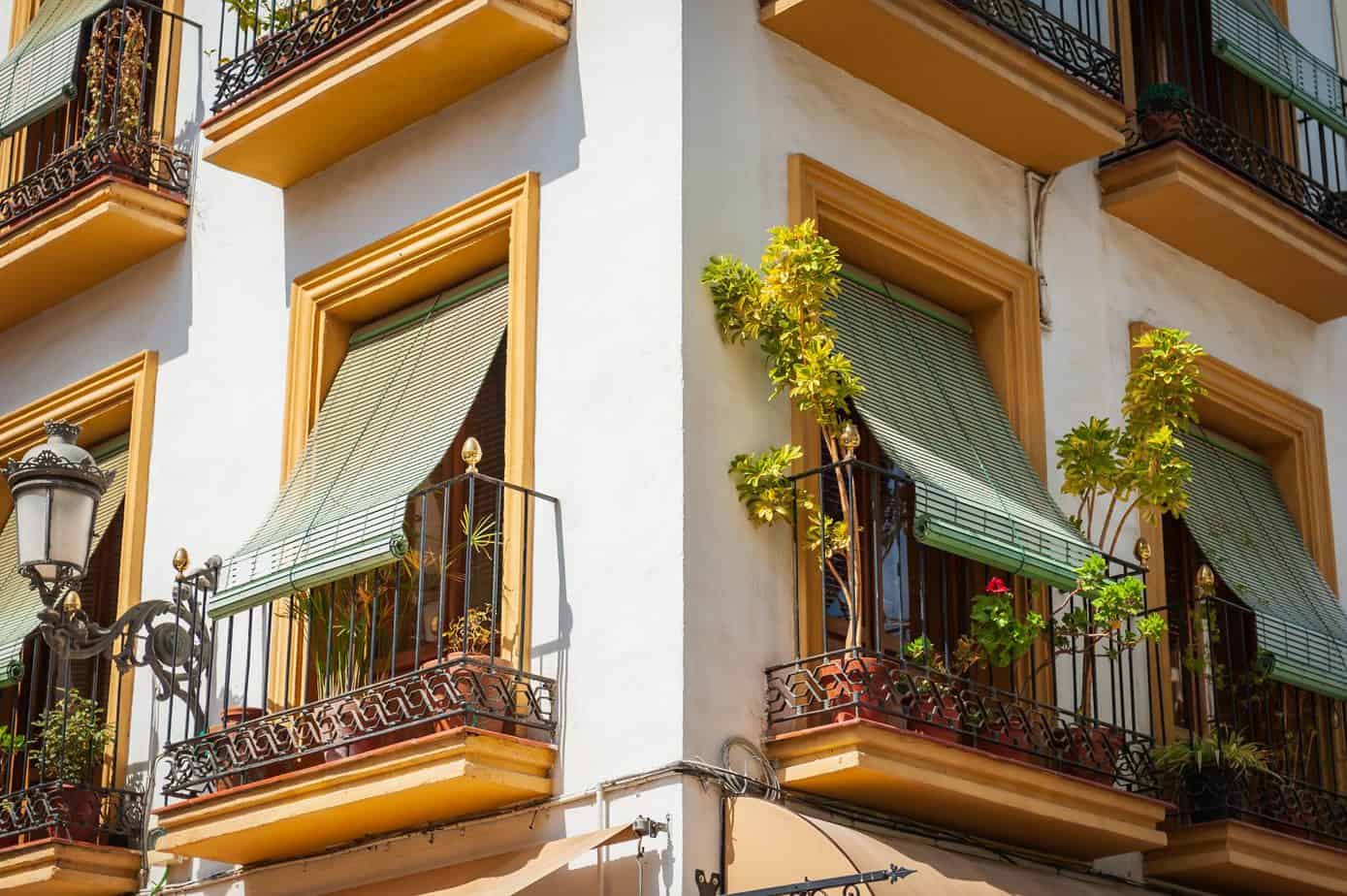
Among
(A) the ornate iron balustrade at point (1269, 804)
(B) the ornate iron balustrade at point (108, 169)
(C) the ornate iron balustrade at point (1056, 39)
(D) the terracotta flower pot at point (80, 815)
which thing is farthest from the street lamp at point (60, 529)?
(A) the ornate iron balustrade at point (1269, 804)

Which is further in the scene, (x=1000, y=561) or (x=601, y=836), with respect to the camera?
(x=1000, y=561)

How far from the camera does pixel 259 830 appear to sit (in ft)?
31.7

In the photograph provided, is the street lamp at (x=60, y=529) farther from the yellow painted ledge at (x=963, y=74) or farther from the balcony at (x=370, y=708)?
the yellow painted ledge at (x=963, y=74)

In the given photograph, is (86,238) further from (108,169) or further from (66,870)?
(66,870)

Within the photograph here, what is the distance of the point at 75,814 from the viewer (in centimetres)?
1094

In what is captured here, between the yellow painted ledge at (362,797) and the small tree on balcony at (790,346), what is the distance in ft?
4.60

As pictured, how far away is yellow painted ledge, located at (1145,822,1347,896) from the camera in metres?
10.2

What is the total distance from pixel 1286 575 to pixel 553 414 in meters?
4.55

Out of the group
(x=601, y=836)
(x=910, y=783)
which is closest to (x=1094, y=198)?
(x=910, y=783)

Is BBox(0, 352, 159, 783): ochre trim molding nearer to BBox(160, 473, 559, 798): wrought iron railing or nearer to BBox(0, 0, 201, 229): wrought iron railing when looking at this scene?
BBox(160, 473, 559, 798): wrought iron railing

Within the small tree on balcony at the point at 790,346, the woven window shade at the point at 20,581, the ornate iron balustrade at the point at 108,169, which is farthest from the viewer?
the ornate iron balustrade at the point at 108,169

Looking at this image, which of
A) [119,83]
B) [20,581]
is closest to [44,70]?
[119,83]

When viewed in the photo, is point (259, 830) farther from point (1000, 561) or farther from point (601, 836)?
point (1000, 561)

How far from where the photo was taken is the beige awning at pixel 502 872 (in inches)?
336
